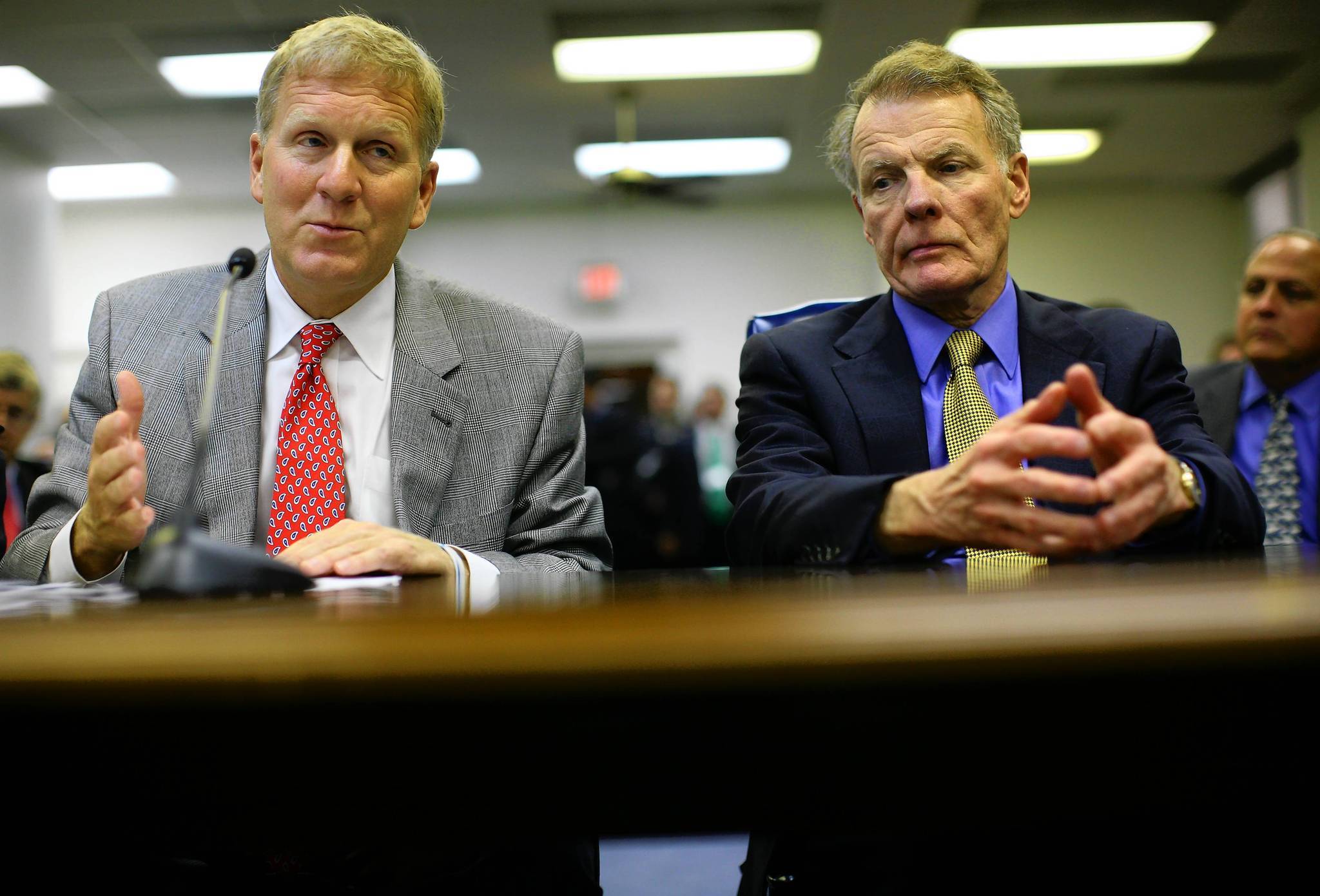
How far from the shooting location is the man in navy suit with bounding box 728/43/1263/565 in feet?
3.89

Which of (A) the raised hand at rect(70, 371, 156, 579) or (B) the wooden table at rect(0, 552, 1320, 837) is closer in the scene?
(B) the wooden table at rect(0, 552, 1320, 837)

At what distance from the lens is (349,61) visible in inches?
55.7

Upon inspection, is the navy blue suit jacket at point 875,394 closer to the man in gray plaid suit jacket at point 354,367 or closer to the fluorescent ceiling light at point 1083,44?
the man in gray plaid suit jacket at point 354,367

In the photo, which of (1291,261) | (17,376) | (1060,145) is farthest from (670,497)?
(1060,145)

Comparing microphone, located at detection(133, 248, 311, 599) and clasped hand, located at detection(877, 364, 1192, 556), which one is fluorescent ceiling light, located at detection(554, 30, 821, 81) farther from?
microphone, located at detection(133, 248, 311, 599)

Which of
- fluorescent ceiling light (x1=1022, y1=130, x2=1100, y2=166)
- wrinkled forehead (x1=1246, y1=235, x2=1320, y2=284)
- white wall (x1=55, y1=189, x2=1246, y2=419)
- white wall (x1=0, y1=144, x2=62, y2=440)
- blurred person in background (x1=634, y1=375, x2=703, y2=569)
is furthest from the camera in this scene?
white wall (x1=55, y1=189, x2=1246, y2=419)

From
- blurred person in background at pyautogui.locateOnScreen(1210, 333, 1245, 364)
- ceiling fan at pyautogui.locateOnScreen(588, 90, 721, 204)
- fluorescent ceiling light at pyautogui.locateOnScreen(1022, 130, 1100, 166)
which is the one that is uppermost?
fluorescent ceiling light at pyautogui.locateOnScreen(1022, 130, 1100, 166)

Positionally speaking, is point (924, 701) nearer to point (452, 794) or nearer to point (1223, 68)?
point (452, 794)

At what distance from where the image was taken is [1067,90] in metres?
6.09

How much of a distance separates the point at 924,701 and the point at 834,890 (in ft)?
2.00

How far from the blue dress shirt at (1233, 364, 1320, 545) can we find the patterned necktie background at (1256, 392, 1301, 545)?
0.05ft

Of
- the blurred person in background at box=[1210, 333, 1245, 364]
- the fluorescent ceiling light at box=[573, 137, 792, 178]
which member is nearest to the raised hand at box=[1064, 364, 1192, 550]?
the blurred person in background at box=[1210, 333, 1245, 364]

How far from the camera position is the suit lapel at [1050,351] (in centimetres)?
144

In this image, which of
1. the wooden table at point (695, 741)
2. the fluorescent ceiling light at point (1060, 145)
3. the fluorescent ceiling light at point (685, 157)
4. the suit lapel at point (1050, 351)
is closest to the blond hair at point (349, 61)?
the suit lapel at point (1050, 351)
